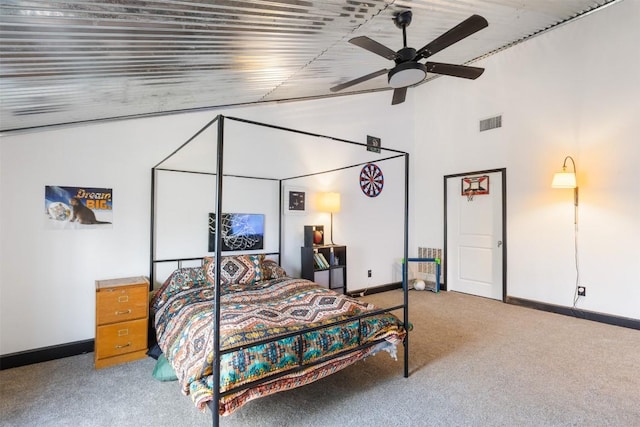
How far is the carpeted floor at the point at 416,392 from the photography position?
1963 millimetres

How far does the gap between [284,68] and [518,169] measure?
3751 millimetres

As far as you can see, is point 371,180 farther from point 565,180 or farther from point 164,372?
point 164,372

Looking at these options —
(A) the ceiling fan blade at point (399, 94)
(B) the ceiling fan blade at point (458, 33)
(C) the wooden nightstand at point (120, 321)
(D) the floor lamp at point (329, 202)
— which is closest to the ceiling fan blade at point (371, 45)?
(B) the ceiling fan blade at point (458, 33)

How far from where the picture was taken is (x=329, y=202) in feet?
14.3

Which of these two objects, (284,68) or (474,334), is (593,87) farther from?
(284,68)

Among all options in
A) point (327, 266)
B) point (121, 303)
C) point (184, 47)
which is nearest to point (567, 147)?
point (327, 266)

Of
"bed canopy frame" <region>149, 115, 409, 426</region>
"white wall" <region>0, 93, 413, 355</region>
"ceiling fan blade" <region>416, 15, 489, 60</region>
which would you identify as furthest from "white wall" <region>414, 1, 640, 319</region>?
"white wall" <region>0, 93, 413, 355</region>

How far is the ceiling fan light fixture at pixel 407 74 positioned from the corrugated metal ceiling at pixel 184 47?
0.38 meters

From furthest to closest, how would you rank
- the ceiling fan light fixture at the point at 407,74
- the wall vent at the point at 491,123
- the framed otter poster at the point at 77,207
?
the wall vent at the point at 491,123 → the framed otter poster at the point at 77,207 → the ceiling fan light fixture at the point at 407,74

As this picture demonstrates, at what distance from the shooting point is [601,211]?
376 centimetres

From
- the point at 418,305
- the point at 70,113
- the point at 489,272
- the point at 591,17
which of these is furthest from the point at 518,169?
the point at 70,113

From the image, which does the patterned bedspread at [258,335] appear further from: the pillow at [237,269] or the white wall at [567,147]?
the white wall at [567,147]

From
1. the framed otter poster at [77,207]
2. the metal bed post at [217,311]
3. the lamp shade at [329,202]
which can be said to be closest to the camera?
the metal bed post at [217,311]

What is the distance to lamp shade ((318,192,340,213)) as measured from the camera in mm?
4352
